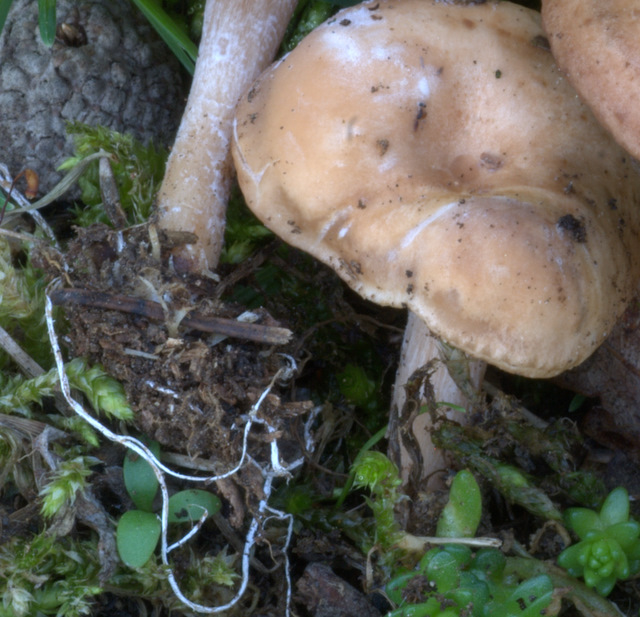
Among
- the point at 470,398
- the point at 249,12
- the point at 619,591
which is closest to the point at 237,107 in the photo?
the point at 249,12

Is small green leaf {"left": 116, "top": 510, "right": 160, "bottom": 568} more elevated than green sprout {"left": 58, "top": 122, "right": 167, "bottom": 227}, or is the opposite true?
green sprout {"left": 58, "top": 122, "right": 167, "bottom": 227}

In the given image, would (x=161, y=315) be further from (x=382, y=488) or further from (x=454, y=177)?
(x=454, y=177)

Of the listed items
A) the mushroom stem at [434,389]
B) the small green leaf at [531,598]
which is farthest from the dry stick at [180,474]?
the small green leaf at [531,598]

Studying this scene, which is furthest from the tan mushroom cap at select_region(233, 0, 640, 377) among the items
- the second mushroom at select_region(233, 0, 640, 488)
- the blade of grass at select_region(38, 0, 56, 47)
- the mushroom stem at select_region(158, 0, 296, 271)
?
the blade of grass at select_region(38, 0, 56, 47)

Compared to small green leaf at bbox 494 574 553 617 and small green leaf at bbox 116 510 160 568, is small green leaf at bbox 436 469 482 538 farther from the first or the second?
small green leaf at bbox 116 510 160 568

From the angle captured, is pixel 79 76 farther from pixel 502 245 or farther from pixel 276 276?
pixel 502 245

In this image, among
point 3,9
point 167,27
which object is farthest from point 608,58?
point 3,9
